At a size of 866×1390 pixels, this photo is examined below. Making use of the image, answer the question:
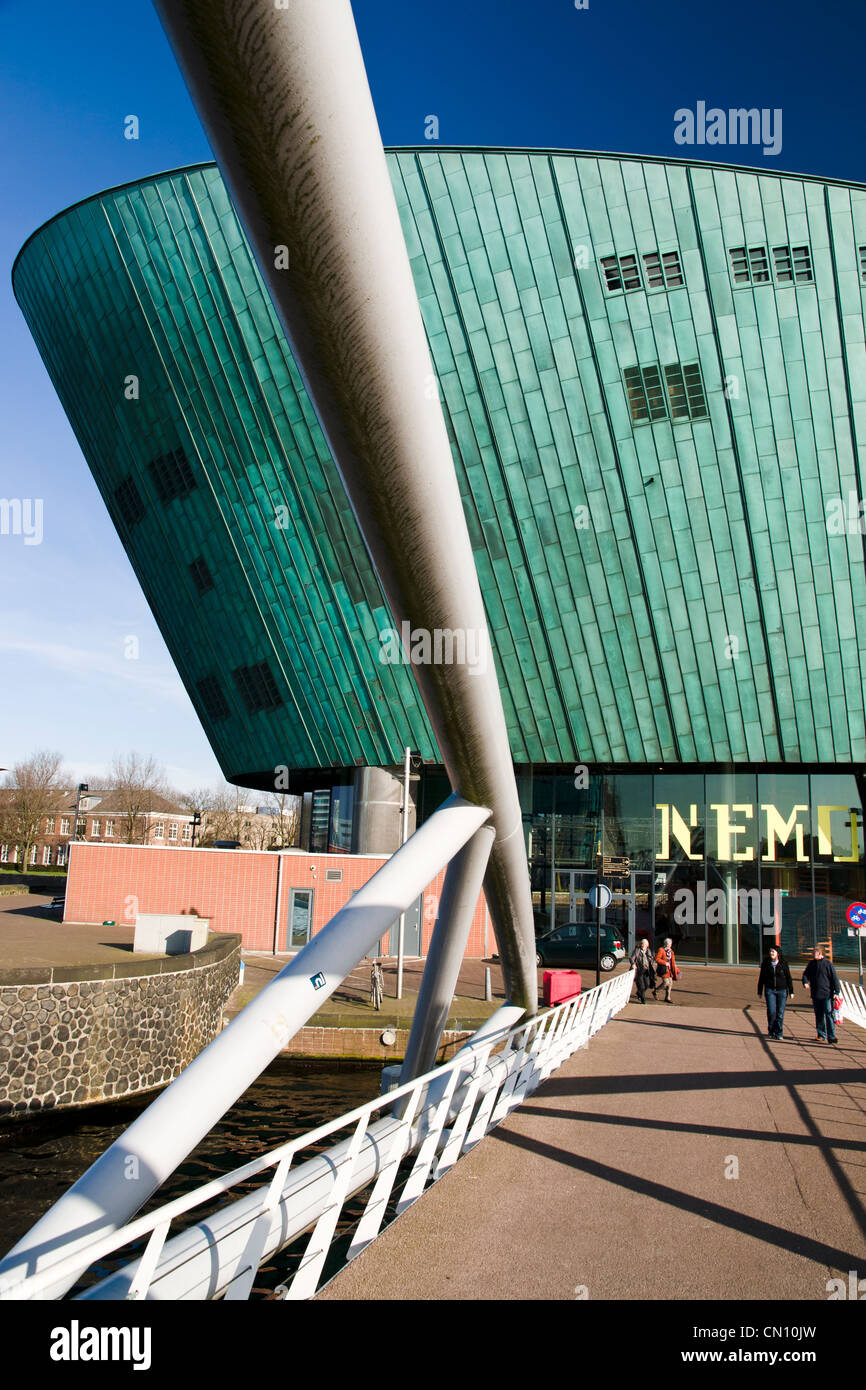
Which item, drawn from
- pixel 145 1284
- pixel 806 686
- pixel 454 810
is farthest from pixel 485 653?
pixel 806 686

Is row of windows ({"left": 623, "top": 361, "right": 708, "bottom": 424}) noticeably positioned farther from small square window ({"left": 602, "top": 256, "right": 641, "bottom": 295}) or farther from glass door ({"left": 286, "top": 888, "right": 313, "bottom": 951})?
glass door ({"left": 286, "top": 888, "right": 313, "bottom": 951})

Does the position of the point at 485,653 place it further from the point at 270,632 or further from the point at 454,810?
the point at 270,632

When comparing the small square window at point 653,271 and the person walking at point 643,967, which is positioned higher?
the small square window at point 653,271

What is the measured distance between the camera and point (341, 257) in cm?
351

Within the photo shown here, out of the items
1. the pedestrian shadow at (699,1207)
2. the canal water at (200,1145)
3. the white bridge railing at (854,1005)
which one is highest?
the pedestrian shadow at (699,1207)

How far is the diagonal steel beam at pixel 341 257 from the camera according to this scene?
284cm

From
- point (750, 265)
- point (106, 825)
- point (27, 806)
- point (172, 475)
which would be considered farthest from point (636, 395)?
point (106, 825)

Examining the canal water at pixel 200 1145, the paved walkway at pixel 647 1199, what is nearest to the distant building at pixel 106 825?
the canal water at pixel 200 1145

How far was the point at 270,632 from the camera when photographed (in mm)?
31391

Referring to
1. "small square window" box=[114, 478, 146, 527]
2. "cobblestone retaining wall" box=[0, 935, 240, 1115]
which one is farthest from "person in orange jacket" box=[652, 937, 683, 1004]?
"small square window" box=[114, 478, 146, 527]

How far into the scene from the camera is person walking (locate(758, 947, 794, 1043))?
15188mm

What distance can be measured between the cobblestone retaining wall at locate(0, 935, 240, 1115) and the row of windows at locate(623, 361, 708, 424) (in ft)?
60.5

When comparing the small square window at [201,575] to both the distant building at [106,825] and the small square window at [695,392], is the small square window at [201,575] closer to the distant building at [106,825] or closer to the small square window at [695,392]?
the small square window at [695,392]

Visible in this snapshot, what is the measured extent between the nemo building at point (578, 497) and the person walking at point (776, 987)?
13612 millimetres
